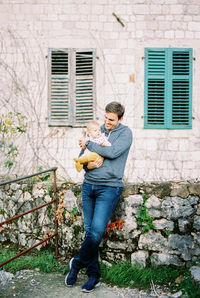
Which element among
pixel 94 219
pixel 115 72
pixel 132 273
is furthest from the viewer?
pixel 115 72

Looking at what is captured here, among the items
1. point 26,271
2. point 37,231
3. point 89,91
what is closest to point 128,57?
point 89,91

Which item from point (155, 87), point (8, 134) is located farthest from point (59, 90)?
point (155, 87)

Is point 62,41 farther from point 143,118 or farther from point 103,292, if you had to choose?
point 103,292

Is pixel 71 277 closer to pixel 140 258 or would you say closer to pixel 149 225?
pixel 140 258

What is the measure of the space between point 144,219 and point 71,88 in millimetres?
4297

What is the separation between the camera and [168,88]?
719 centimetres

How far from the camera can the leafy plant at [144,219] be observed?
3676 mm

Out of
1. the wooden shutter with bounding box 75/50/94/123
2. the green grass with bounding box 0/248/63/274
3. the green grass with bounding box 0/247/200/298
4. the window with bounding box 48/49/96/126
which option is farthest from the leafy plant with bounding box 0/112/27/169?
the green grass with bounding box 0/247/200/298

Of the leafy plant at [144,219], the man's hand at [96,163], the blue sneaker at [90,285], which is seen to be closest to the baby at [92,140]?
the man's hand at [96,163]

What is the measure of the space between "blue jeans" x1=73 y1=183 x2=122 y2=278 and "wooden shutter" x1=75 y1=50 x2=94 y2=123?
4.13 m

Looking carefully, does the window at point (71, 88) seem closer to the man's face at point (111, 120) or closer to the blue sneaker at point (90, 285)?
the man's face at point (111, 120)

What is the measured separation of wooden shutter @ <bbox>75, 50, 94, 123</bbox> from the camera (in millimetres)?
7227

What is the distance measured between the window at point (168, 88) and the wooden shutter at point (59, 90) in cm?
173

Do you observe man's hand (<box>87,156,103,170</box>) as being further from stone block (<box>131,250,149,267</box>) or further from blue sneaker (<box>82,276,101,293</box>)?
stone block (<box>131,250,149,267</box>)
